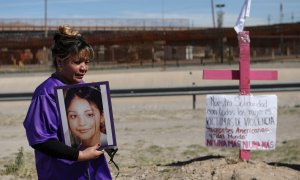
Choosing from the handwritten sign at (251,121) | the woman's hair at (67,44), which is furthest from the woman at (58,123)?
the handwritten sign at (251,121)

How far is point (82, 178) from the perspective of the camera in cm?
311

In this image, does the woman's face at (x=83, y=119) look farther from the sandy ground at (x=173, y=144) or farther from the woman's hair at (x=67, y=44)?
the sandy ground at (x=173, y=144)

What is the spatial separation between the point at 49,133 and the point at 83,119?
0.21m

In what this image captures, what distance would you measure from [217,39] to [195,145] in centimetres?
6110

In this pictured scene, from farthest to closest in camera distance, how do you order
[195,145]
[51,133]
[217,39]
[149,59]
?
[217,39] < [149,59] < [195,145] < [51,133]

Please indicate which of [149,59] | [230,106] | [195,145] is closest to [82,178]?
[230,106]

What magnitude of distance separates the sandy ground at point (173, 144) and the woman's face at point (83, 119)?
3.09 meters

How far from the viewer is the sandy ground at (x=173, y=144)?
6.23 meters

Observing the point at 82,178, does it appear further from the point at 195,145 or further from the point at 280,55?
the point at 280,55

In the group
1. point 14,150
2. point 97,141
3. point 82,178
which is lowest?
point 14,150

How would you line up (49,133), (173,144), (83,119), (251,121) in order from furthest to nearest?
(173,144), (251,121), (83,119), (49,133)

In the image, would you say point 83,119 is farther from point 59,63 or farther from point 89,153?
point 59,63

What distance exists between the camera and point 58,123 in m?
2.98

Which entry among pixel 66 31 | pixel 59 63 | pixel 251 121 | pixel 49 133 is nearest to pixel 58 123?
pixel 49 133
